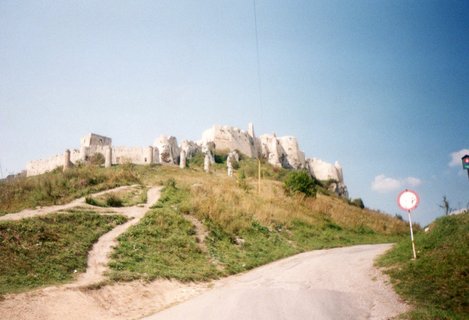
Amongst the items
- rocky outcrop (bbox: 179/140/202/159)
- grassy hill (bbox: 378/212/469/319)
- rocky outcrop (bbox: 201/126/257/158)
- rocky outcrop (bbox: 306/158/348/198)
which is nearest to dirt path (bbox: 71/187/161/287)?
grassy hill (bbox: 378/212/469/319)

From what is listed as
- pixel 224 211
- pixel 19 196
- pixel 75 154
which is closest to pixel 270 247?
pixel 224 211

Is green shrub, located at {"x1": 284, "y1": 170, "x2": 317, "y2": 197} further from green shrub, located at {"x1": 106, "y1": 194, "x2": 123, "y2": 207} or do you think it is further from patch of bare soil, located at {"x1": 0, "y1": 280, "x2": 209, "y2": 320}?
patch of bare soil, located at {"x1": 0, "y1": 280, "x2": 209, "y2": 320}

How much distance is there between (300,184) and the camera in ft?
104

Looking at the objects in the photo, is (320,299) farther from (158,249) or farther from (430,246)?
(158,249)

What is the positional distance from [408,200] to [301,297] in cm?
574

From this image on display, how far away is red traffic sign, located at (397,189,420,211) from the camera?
11492 mm

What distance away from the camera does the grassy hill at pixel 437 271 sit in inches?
269

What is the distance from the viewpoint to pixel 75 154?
56875mm

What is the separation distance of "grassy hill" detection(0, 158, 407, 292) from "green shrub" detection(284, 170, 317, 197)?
97 cm

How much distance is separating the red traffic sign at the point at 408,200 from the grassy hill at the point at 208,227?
5977mm

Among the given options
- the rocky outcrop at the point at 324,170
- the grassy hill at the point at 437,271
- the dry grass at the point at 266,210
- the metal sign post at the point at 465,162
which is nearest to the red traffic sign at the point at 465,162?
the metal sign post at the point at 465,162

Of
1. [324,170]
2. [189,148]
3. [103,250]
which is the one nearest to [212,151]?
[189,148]

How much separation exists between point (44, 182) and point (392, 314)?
1069 inches

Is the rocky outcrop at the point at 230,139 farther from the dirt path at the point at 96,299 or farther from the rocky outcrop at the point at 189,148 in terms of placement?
the dirt path at the point at 96,299
